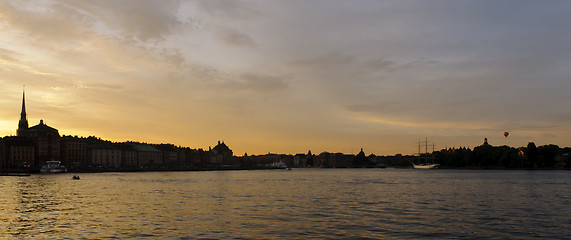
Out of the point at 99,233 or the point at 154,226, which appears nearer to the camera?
the point at 99,233

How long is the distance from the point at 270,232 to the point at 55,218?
1939 cm

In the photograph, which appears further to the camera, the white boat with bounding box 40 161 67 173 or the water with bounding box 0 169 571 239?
the white boat with bounding box 40 161 67 173

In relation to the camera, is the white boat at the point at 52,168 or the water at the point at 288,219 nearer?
the water at the point at 288,219

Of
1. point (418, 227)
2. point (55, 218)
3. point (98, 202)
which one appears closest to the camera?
point (418, 227)

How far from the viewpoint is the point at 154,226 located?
115 feet

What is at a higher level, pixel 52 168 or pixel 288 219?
pixel 288 219

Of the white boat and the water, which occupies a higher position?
the water

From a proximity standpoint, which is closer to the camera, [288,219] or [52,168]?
[288,219]

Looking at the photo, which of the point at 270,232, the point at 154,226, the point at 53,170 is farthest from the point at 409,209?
the point at 53,170

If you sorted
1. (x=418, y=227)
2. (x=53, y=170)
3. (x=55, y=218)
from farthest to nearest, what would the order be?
(x=53, y=170), (x=55, y=218), (x=418, y=227)

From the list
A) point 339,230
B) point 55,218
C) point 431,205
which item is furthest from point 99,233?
point 431,205

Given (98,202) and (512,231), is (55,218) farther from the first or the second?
(512,231)

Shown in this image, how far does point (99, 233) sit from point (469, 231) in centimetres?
2503

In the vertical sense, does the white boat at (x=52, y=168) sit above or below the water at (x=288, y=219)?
below
